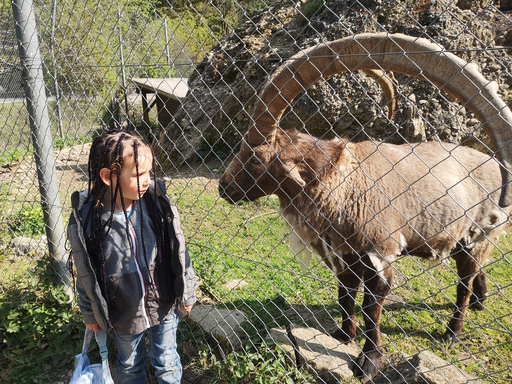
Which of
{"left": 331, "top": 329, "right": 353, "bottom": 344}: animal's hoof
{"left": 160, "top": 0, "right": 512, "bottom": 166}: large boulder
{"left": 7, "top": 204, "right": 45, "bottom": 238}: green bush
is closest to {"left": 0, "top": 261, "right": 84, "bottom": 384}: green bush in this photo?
{"left": 7, "top": 204, "right": 45, "bottom": 238}: green bush

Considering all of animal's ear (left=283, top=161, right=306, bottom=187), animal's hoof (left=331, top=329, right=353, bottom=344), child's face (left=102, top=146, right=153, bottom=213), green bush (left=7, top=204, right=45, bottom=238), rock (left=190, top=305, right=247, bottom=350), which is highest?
child's face (left=102, top=146, right=153, bottom=213)

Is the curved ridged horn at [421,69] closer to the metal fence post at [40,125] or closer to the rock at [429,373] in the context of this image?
the rock at [429,373]

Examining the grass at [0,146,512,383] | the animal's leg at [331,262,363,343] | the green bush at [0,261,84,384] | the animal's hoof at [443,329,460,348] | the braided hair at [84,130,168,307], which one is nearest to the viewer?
the braided hair at [84,130,168,307]

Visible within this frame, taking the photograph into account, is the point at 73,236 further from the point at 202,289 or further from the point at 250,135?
the point at 202,289

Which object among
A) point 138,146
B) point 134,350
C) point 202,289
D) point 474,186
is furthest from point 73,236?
point 474,186

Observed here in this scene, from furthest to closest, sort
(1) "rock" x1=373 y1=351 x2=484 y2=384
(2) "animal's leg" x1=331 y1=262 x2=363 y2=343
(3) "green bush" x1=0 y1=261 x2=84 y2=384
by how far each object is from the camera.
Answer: (2) "animal's leg" x1=331 y1=262 x2=363 y2=343 < (3) "green bush" x1=0 y1=261 x2=84 y2=384 < (1) "rock" x1=373 y1=351 x2=484 y2=384

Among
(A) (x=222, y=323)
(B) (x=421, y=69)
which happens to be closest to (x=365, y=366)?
(A) (x=222, y=323)

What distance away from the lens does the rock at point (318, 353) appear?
270 centimetres

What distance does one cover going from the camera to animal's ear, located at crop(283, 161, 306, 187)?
2.85 m

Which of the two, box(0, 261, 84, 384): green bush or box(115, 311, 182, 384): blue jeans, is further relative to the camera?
box(0, 261, 84, 384): green bush

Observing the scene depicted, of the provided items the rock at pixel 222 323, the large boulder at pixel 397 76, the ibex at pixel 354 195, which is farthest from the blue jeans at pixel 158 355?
the large boulder at pixel 397 76

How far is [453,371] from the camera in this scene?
7.84 feet

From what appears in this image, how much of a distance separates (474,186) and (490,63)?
3.86 m

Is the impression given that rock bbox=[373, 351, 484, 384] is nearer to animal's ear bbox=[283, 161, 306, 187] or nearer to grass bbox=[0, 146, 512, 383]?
grass bbox=[0, 146, 512, 383]
